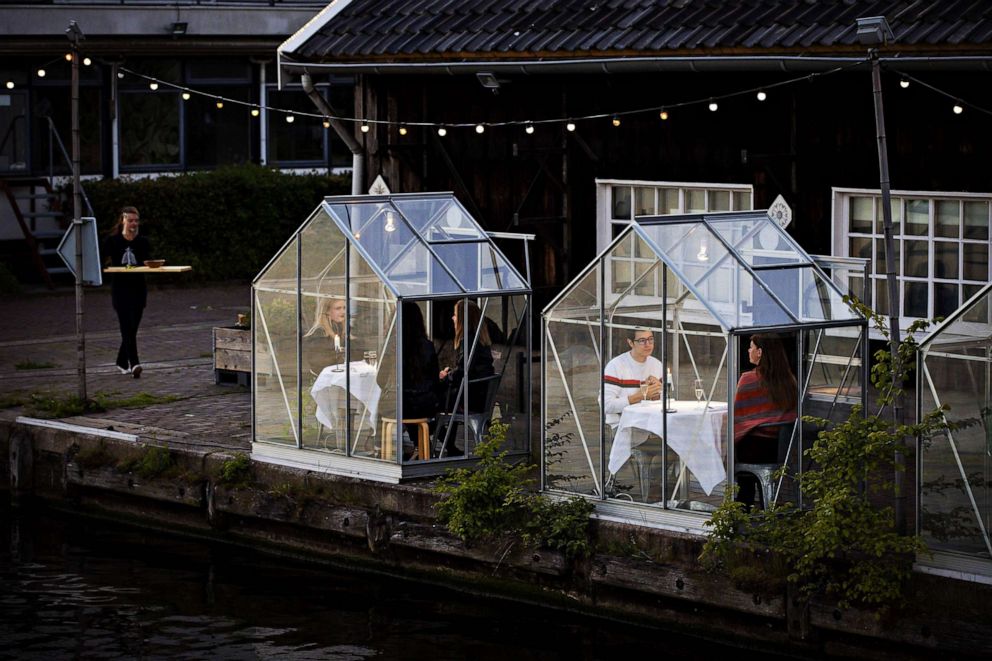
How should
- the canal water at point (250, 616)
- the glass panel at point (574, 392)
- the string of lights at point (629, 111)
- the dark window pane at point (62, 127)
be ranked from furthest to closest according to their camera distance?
1. the dark window pane at point (62, 127)
2. the string of lights at point (629, 111)
3. the glass panel at point (574, 392)
4. the canal water at point (250, 616)

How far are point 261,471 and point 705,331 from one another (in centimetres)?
422

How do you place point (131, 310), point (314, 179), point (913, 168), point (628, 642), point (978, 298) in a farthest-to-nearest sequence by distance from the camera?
1. point (314, 179)
2. point (131, 310)
3. point (913, 168)
4. point (628, 642)
5. point (978, 298)

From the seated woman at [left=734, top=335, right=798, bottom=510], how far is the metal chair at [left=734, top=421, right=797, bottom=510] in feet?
0.08

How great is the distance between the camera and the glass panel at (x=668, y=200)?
55.2 ft

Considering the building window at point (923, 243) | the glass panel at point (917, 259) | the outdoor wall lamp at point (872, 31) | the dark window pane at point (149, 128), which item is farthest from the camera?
the dark window pane at point (149, 128)

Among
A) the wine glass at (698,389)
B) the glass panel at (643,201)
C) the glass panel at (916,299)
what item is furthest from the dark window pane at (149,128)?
the wine glass at (698,389)

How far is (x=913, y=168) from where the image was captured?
1473cm

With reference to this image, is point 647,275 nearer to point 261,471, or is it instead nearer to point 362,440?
point 362,440

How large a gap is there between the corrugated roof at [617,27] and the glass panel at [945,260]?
1.88 metres

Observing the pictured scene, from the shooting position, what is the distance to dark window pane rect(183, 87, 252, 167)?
30266mm

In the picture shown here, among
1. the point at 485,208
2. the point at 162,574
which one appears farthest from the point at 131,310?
the point at 162,574

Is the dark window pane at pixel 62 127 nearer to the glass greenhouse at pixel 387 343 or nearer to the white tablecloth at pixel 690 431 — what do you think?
the glass greenhouse at pixel 387 343

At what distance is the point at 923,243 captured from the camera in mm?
14891

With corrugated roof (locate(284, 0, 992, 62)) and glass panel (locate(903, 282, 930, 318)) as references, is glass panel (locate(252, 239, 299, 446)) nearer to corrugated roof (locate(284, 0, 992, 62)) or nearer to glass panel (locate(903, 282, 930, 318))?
corrugated roof (locate(284, 0, 992, 62))
